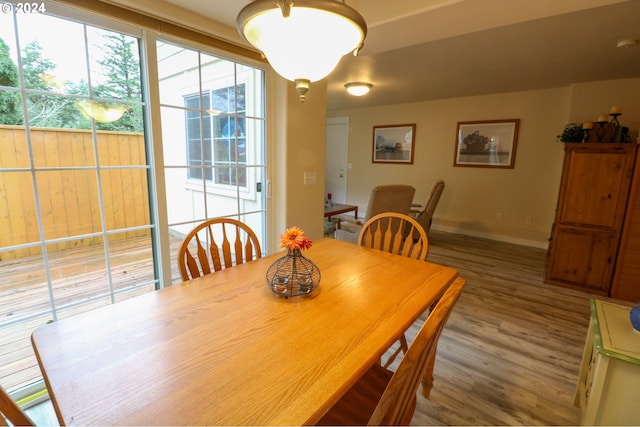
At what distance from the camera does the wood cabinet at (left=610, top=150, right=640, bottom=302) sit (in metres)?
2.58

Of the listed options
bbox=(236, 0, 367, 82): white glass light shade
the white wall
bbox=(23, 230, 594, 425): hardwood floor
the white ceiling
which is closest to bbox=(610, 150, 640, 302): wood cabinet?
bbox=(23, 230, 594, 425): hardwood floor

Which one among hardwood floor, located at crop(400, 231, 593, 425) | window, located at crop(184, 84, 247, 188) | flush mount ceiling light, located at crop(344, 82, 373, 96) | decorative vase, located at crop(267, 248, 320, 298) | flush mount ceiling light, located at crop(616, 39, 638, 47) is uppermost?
flush mount ceiling light, located at crop(616, 39, 638, 47)

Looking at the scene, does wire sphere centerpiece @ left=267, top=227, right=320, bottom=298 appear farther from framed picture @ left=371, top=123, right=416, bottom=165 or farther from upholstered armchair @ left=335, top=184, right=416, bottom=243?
framed picture @ left=371, top=123, right=416, bottom=165

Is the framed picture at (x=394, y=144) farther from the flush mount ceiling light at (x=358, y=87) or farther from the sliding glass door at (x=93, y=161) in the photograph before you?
the sliding glass door at (x=93, y=161)

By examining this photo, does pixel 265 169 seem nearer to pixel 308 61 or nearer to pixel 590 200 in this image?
pixel 308 61

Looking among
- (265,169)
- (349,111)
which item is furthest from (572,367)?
(349,111)

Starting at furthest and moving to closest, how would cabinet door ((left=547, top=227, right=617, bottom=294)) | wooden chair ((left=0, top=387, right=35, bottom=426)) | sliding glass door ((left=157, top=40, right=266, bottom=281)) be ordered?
cabinet door ((left=547, top=227, right=617, bottom=294)), sliding glass door ((left=157, top=40, right=266, bottom=281)), wooden chair ((left=0, top=387, right=35, bottom=426))

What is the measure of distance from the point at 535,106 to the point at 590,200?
192 centimetres

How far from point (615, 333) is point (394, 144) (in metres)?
4.63

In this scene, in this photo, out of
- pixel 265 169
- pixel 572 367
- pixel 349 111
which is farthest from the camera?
pixel 349 111

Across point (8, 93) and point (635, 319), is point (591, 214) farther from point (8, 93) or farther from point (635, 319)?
point (8, 93)

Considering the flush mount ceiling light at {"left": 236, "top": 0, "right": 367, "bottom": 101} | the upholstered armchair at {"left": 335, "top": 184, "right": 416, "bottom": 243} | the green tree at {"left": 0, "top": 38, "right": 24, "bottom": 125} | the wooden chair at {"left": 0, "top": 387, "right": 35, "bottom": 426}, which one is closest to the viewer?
the wooden chair at {"left": 0, "top": 387, "right": 35, "bottom": 426}

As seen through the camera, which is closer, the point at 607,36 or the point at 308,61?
the point at 308,61

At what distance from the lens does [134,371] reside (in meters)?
0.74
